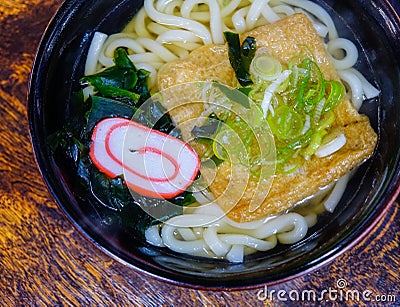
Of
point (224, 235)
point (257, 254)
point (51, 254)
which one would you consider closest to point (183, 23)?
point (224, 235)

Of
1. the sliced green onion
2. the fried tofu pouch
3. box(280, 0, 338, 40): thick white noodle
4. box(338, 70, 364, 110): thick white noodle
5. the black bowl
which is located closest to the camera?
the black bowl

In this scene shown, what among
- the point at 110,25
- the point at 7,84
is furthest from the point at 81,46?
the point at 7,84

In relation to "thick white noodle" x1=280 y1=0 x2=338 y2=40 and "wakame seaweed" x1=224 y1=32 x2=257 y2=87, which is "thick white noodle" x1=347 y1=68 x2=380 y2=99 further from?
"wakame seaweed" x1=224 y1=32 x2=257 y2=87

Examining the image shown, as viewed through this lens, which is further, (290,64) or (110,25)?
(110,25)

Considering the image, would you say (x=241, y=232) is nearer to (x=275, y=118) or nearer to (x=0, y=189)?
(x=275, y=118)

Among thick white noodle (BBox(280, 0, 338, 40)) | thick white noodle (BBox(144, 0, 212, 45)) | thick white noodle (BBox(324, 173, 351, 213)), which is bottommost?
thick white noodle (BBox(324, 173, 351, 213))
